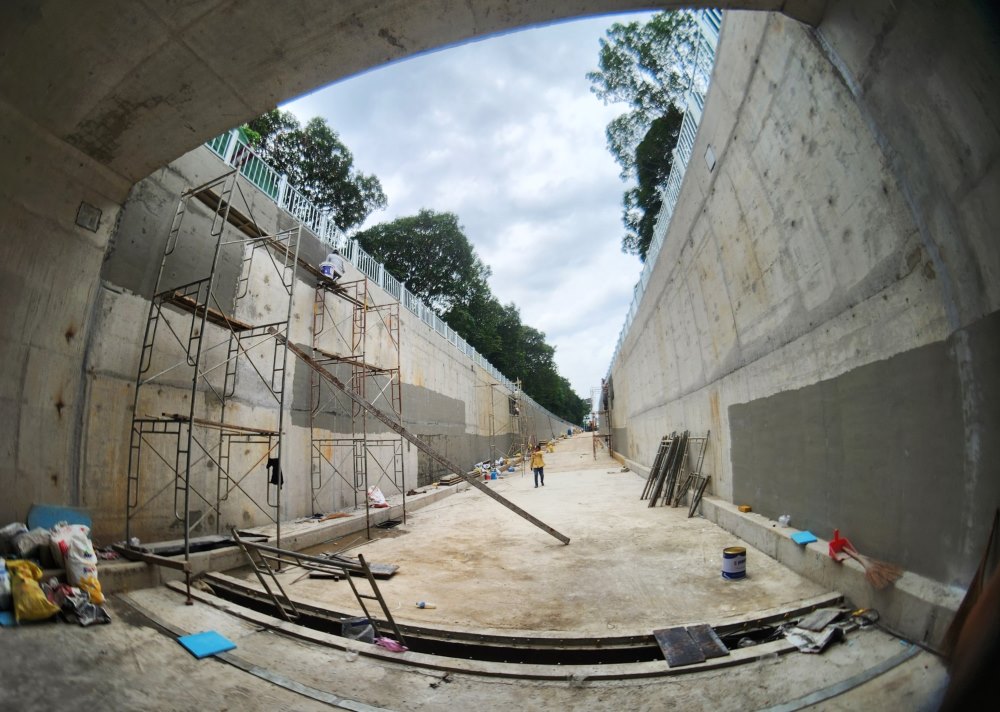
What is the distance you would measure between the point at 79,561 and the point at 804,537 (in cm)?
764

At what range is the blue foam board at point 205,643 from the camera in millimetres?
3520

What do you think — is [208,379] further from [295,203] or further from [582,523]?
[582,523]

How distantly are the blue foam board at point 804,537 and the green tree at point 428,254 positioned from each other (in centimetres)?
3836

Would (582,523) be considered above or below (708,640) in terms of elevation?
below

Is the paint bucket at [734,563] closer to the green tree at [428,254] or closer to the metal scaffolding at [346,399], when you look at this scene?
the metal scaffolding at [346,399]

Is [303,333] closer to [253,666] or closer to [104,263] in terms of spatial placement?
[104,263]

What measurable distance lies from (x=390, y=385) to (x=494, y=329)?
33.1m

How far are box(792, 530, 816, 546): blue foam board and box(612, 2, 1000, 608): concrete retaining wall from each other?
0.46 feet

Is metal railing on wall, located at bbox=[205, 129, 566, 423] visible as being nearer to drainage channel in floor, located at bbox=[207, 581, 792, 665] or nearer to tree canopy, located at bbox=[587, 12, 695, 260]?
drainage channel in floor, located at bbox=[207, 581, 792, 665]

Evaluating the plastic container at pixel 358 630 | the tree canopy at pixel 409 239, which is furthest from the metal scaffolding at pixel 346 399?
the tree canopy at pixel 409 239

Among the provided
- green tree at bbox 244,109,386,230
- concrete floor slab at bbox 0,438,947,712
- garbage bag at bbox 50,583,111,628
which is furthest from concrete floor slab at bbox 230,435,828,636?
green tree at bbox 244,109,386,230

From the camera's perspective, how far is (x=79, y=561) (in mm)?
4230

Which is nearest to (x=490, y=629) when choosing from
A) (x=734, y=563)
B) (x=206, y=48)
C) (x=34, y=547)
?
(x=734, y=563)

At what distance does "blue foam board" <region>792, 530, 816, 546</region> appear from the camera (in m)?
4.80
